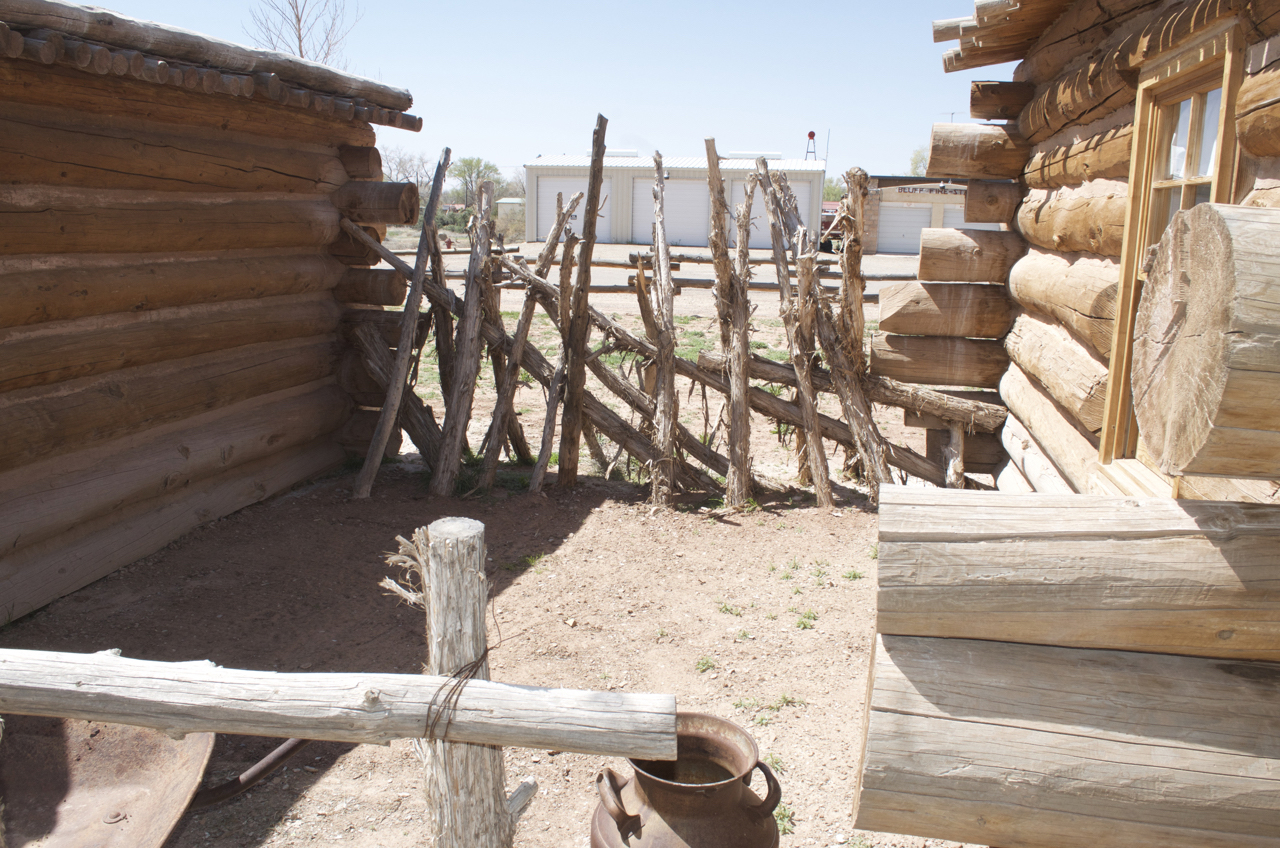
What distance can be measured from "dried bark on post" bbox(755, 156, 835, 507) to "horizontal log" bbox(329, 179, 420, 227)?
8.70ft

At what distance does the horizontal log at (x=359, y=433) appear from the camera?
7484mm

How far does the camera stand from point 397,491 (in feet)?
22.4

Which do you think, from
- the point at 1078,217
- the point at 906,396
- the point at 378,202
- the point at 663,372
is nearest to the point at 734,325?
the point at 663,372

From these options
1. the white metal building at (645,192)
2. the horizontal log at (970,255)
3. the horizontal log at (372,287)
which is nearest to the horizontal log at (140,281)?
the horizontal log at (372,287)

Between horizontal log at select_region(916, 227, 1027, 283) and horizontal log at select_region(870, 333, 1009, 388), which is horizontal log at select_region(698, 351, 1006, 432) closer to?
horizontal log at select_region(870, 333, 1009, 388)

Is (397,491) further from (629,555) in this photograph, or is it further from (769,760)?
(769,760)

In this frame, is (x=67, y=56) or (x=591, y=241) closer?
(x=67, y=56)

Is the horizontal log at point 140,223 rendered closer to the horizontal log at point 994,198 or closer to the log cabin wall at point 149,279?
the log cabin wall at point 149,279

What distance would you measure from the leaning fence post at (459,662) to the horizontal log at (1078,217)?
11.1 feet

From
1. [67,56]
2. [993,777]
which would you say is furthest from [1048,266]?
[67,56]

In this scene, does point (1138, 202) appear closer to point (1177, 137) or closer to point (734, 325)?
point (1177, 137)

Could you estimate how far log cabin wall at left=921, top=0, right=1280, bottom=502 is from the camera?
2.91 metres

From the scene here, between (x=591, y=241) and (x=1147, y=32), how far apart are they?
3629mm

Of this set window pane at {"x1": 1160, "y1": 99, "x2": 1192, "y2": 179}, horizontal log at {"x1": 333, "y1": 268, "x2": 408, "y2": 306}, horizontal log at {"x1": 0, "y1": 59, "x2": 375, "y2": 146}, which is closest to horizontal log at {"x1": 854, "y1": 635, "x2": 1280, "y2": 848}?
window pane at {"x1": 1160, "y1": 99, "x2": 1192, "y2": 179}
